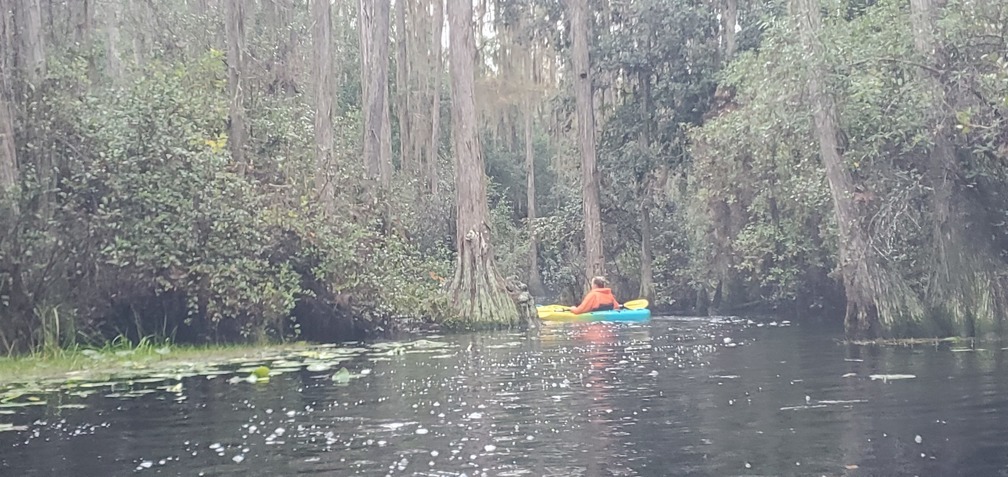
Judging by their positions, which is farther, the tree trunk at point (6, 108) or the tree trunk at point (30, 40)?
the tree trunk at point (30, 40)

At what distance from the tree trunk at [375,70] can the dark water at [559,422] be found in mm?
14649

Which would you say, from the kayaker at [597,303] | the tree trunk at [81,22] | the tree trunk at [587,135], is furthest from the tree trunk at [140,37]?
the tree trunk at [587,135]

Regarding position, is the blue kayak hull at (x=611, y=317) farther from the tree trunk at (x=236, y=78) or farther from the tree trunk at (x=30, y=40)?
the tree trunk at (x=30, y=40)

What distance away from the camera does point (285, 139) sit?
2052 centimetres

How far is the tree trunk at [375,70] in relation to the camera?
28.6 metres

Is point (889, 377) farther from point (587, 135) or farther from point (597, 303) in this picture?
point (587, 135)

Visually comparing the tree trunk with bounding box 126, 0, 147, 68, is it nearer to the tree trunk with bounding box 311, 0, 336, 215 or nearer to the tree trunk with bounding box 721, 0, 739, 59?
the tree trunk with bounding box 311, 0, 336, 215

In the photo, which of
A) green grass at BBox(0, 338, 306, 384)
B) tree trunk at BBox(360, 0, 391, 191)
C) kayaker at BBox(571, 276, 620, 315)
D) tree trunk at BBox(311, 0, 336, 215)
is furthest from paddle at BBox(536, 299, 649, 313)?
green grass at BBox(0, 338, 306, 384)

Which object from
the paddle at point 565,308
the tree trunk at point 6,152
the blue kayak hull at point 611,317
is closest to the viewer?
the tree trunk at point 6,152

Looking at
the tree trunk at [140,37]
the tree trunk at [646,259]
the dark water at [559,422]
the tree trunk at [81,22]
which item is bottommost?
the dark water at [559,422]

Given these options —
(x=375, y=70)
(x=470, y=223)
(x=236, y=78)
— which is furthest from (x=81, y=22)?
(x=375, y=70)

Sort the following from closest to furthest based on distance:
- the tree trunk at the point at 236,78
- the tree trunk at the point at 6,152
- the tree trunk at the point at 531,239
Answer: the tree trunk at the point at 6,152 < the tree trunk at the point at 236,78 < the tree trunk at the point at 531,239

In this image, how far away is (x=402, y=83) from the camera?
123 ft

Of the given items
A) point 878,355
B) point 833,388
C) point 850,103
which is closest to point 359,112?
point 850,103
